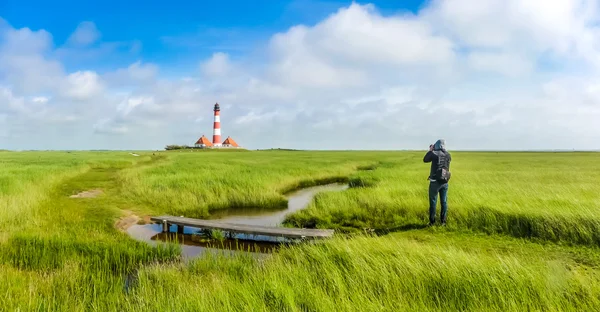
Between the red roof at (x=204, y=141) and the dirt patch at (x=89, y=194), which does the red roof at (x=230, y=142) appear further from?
the dirt patch at (x=89, y=194)

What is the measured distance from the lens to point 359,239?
698 centimetres

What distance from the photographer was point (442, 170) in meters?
8.95

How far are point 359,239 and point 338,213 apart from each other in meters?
4.51

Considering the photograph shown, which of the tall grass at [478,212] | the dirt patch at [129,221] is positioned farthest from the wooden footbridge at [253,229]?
the tall grass at [478,212]

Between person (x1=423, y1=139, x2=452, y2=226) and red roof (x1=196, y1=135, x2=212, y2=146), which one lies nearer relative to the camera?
person (x1=423, y1=139, x2=452, y2=226)

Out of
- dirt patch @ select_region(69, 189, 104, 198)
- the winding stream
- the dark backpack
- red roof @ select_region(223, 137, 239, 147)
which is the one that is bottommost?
the winding stream

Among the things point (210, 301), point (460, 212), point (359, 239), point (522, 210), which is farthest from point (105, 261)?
point (522, 210)

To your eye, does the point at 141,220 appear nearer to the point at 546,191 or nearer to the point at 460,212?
the point at 460,212

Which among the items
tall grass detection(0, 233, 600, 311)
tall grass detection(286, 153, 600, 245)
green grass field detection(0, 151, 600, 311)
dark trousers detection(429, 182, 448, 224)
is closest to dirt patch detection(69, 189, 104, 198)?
green grass field detection(0, 151, 600, 311)

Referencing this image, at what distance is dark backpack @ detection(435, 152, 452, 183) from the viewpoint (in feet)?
29.3

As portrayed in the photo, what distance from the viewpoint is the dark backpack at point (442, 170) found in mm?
8938

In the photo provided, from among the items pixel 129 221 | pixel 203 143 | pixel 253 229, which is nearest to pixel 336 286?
pixel 253 229

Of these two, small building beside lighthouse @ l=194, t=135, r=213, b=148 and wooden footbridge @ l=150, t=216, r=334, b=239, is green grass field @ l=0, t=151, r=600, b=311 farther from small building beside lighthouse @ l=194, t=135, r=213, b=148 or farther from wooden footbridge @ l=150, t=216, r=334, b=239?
small building beside lighthouse @ l=194, t=135, r=213, b=148

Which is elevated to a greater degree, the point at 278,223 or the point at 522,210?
the point at 522,210
